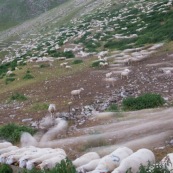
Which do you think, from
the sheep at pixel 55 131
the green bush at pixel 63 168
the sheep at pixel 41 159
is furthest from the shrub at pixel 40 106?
the green bush at pixel 63 168

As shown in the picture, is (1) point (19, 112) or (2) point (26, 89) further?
(2) point (26, 89)

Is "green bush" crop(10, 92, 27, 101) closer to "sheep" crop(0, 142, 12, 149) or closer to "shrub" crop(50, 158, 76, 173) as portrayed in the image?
Result: "sheep" crop(0, 142, 12, 149)

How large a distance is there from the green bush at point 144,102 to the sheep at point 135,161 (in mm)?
5739

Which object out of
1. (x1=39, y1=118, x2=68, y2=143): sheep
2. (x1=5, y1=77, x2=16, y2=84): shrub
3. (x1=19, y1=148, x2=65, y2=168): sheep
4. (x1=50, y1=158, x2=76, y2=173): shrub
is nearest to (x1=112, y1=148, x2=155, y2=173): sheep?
(x1=50, y1=158, x2=76, y2=173): shrub

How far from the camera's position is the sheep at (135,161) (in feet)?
34.8

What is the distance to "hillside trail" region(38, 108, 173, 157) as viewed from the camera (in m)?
13.8

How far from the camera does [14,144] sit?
15805 millimetres

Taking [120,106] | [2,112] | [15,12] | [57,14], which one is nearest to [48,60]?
[2,112]

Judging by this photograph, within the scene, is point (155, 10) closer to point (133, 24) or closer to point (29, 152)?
point (133, 24)

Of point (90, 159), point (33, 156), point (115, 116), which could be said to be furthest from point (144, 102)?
point (33, 156)

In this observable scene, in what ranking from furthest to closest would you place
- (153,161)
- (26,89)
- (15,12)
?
Answer: (15,12) < (26,89) < (153,161)

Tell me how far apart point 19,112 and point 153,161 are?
10173 millimetres

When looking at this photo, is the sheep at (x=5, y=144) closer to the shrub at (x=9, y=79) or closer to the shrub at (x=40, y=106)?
the shrub at (x=40, y=106)

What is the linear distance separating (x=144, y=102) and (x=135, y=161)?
6.74 meters
